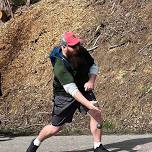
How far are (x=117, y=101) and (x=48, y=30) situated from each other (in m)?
4.68

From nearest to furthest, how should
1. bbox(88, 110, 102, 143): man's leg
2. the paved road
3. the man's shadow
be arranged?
bbox(88, 110, 102, 143): man's leg < the man's shadow < the paved road

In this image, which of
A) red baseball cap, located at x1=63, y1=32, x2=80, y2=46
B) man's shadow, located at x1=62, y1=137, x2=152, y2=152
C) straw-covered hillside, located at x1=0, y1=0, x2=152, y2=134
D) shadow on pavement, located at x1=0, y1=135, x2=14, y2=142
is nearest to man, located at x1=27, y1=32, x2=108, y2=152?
red baseball cap, located at x1=63, y1=32, x2=80, y2=46

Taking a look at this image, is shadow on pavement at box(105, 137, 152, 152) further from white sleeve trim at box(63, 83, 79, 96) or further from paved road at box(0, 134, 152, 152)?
white sleeve trim at box(63, 83, 79, 96)

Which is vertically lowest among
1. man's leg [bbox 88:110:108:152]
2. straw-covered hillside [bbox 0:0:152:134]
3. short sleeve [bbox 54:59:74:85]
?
straw-covered hillside [bbox 0:0:152:134]

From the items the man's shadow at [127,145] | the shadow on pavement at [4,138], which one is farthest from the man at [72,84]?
the shadow on pavement at [4,138]

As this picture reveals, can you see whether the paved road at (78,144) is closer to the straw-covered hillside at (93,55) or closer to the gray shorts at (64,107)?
the gray shorts at (64,107)

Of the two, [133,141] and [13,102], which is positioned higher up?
[133,141]

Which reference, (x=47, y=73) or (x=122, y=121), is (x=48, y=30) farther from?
(x=122, y=121)

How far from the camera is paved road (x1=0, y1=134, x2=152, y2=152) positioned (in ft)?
25.9

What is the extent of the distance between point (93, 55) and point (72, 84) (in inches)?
281

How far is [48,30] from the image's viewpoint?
1584 cm

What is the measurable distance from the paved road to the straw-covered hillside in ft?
5.75

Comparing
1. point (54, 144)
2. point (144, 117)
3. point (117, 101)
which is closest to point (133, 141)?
point (54, 144)

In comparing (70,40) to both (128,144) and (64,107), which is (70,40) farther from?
(128,144)
